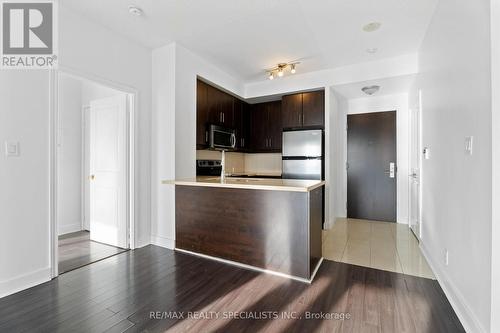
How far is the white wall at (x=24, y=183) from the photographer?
2.06 m

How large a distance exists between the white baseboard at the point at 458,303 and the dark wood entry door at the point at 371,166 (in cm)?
237

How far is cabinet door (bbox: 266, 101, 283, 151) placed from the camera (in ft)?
16.4

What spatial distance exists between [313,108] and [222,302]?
3.50 meters

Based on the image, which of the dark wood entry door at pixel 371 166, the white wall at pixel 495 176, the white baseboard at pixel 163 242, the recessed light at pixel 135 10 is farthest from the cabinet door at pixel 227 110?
the white wall at pixel 495 176

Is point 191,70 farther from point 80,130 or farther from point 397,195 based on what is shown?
point 397,195

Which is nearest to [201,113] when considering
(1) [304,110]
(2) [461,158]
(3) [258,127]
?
(3) [258,127]

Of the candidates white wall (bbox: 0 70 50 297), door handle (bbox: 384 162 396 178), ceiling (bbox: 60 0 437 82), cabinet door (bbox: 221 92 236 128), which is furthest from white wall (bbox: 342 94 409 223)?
white wall (bbox: 0 70 50 297)

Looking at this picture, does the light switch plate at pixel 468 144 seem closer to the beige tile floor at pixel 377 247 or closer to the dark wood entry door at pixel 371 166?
the beige tile floor at pixel 377 247

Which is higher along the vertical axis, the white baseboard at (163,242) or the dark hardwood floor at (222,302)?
the white baseboard at (163,242)

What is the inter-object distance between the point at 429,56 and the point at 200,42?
2.86m

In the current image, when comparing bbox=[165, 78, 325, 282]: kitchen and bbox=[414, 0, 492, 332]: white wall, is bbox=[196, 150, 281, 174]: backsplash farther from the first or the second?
bbox=[414, 0, 492, 332]: white wall

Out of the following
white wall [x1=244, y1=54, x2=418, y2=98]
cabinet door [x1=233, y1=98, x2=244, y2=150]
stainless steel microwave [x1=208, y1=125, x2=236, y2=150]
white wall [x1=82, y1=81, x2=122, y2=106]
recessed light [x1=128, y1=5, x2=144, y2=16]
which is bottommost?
stainless steel microwave [x1=208, y1=125, x2=236, y2=150]

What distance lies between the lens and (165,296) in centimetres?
203

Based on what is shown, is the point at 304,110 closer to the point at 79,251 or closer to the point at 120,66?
the point at 120,66
